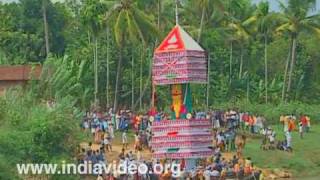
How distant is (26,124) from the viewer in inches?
846

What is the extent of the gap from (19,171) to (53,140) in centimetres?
171

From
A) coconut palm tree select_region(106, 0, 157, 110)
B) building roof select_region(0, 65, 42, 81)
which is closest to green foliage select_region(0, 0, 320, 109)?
coconut palm tree select_region(106, 0, 157, 110)

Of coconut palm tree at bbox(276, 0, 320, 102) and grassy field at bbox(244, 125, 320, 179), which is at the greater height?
coconut palm tree at bbox(276, 0, 320, 102)

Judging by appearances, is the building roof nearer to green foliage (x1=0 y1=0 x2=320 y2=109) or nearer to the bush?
green foliage (x1=0 y1=0 x2=320 y2=109)

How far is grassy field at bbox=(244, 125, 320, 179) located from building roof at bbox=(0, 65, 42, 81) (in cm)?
895

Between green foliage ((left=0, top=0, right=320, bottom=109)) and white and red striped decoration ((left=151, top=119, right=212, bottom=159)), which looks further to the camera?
green foliage ((left=0, top=0, right=320, bottom=109))

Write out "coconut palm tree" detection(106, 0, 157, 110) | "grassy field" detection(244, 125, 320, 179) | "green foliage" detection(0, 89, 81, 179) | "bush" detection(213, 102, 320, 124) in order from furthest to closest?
"bush" detection(213, 102, 320, 124) → "coconut palm tree" detection(106, 0, 157, 110) → "grassy field" detection(244, 125, 320, 179) → "green foliage" detection(0, 89, 81, 179)

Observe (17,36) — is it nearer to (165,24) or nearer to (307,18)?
(165,24)

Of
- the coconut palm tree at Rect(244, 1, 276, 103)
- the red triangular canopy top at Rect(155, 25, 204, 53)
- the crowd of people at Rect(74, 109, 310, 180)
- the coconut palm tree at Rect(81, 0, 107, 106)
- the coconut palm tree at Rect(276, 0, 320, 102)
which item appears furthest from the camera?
the coconut palm tree at Rect(244, 1, 276, 103)

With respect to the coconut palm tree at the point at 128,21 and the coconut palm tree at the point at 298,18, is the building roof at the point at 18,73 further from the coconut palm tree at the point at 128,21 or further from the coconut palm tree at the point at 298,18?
the coconut palm tree at the point at 298,18

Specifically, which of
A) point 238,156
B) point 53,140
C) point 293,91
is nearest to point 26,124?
point 53,140

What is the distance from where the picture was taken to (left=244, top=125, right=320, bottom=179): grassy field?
27.7m

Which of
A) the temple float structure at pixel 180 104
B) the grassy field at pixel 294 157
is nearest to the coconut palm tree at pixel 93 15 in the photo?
the grassy field at pixel 294 157

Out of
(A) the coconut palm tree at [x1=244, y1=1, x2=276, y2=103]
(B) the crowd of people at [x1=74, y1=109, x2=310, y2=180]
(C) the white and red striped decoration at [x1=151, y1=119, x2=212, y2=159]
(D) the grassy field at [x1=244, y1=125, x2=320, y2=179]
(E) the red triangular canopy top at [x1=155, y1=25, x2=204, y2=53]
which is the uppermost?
(A) the coconut palm tree at [x1=244, y1=1, x2=276, y2=103]
